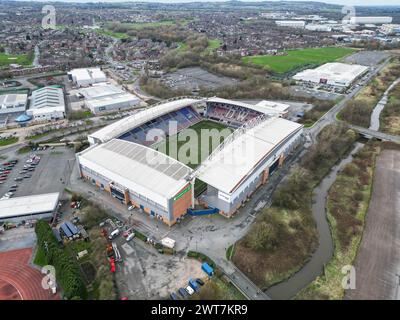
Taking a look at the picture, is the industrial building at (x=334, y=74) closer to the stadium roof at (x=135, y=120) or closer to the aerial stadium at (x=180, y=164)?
the aerial stadium at (x=180, y=164)

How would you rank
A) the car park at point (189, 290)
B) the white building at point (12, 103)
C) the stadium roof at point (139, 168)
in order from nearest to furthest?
the car park at point (189, 290)
the stadium roof at point (139, 168)
the white building at point (12, 103)

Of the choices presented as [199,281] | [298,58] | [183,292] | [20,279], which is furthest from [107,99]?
[298,58]

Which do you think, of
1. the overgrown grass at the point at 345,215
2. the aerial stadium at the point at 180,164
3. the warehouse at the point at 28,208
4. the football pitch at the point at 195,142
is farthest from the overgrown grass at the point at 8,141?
the overgrown grass at the point at 345,215

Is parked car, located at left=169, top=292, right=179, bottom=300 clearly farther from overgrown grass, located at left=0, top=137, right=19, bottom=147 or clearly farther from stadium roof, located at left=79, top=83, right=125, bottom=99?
stadium roof, located at left=79, top=83, right=125, bottom=99

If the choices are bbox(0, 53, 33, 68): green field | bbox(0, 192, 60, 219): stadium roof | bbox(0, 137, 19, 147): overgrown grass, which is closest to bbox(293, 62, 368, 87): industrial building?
bbox(0, 137, 19, 147): overgrown grass

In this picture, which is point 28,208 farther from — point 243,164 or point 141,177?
point 243,164

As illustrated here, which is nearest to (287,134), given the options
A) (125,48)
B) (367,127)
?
(367,127)
